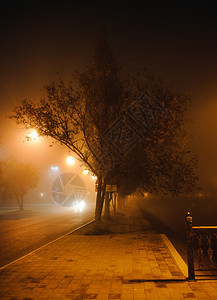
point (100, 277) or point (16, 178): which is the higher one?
point (16, 178)

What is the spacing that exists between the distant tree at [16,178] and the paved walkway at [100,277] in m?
31.6

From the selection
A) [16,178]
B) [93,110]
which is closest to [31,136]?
[93,110]

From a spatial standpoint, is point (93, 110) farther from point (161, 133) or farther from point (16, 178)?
point (16, 178)

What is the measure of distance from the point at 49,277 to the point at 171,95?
438 inches

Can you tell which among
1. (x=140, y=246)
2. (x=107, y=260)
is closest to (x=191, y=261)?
(x=107, y=260)

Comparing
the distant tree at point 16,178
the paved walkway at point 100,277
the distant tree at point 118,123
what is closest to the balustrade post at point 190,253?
the paved walkway at point 100,277

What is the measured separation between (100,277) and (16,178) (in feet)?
115

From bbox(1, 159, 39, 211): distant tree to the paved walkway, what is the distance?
3155 cm

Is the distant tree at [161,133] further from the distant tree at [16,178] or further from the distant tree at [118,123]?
the distant tree at [16,178]

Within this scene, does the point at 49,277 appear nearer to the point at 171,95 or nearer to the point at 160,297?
the point at 160,297

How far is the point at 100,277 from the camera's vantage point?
6.09 meters

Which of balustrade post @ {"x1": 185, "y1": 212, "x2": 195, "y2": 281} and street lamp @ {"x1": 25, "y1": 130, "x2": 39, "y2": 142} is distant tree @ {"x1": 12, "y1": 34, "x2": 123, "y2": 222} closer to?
street lamp @ {"x1": 25, "y1": 130, "x2": 39, "y2": 142}

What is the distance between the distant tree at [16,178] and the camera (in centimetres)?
3825

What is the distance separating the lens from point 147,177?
1577 centimetres
